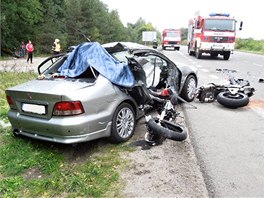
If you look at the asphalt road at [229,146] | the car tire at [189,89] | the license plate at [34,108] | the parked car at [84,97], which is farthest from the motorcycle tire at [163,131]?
the car tire at [189,89]

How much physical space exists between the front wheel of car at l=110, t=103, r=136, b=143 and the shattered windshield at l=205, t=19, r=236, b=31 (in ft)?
59.0

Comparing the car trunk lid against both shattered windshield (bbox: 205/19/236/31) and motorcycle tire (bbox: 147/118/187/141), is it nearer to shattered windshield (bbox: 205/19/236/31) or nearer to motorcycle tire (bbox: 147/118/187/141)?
motorcycle tire (bbox: 147/118/187/141)

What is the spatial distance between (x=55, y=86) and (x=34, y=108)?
1.40 ft

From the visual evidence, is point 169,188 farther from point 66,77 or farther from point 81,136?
point 66,77

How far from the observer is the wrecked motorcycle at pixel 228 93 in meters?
7.23

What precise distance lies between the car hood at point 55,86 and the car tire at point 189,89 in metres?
3.31

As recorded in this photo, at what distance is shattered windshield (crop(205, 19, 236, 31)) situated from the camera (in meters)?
21.6

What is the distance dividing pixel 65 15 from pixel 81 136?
43.9 meters

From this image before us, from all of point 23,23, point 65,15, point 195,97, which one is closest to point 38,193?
point 195,97

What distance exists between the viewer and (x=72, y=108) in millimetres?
4293

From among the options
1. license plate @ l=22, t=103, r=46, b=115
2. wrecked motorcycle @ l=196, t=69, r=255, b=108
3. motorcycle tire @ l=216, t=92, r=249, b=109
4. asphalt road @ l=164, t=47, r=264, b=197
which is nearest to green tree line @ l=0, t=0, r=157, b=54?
wrecked motorcycle @ l=196, t=69, r=255, b=108

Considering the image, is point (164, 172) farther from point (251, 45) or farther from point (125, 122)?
point (251, 45)

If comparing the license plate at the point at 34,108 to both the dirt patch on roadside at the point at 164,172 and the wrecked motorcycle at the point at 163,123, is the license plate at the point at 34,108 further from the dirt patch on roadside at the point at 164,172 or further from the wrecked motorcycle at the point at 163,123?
the wrecked motorcycle at the point at 163,123

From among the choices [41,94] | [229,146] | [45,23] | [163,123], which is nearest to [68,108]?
[41,94]
